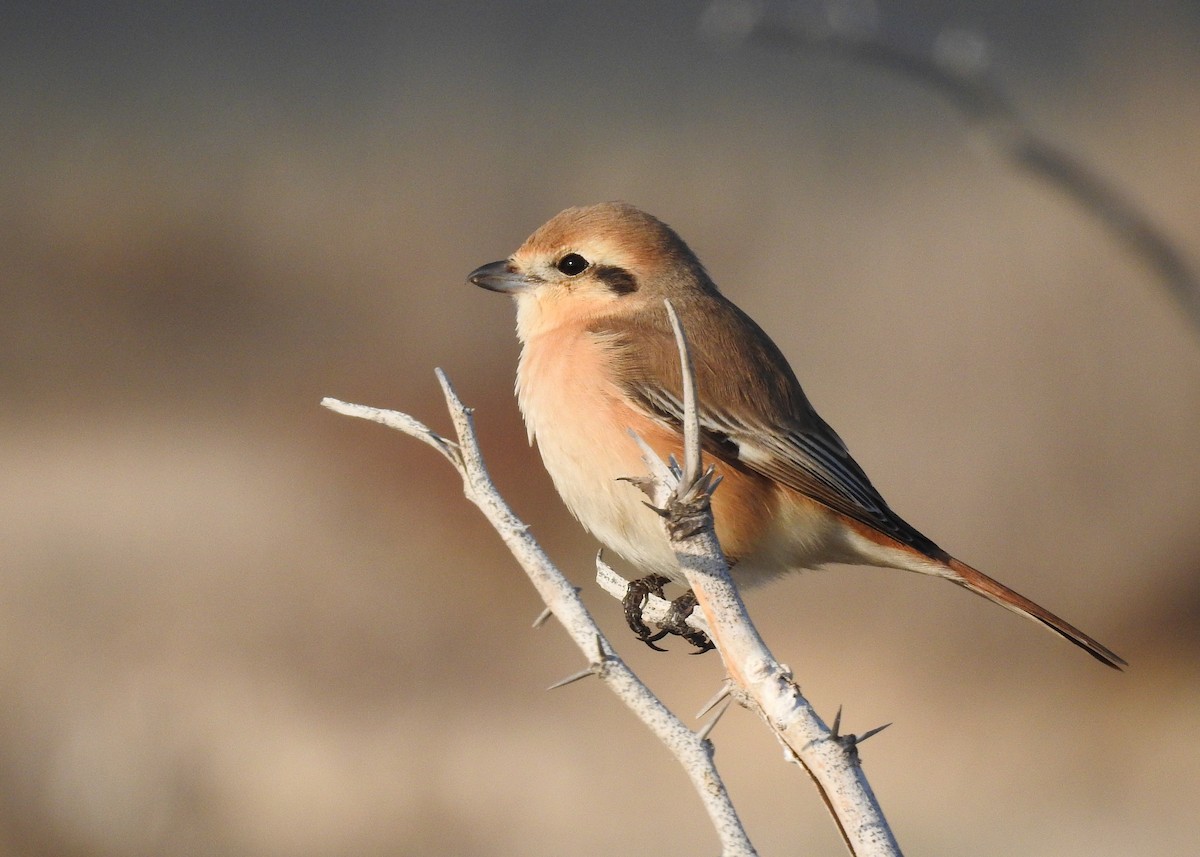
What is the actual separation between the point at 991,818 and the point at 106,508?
3899 millimetres

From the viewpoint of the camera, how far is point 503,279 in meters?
2.66

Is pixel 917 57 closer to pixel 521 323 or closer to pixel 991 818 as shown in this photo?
pixel 521 323

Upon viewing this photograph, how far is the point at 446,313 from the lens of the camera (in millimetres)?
5449

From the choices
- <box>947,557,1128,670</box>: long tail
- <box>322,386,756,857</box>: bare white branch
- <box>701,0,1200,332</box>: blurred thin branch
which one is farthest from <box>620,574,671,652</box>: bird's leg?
<box>701,0,1200,332</box>: blurred thin branch

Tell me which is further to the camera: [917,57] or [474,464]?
[917,57]

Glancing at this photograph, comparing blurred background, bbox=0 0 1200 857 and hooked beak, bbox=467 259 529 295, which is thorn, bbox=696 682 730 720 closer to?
hooked beak, bbox=467 259 529 295

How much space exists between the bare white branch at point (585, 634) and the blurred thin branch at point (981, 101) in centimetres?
162

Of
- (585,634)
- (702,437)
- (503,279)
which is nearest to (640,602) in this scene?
(702,437)

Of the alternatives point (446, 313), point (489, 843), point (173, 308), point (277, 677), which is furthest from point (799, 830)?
point (173, 308)

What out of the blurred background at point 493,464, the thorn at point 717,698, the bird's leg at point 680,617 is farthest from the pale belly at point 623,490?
the blurred background at point 493,464

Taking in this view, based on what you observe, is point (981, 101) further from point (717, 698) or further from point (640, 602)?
point (717, 698)

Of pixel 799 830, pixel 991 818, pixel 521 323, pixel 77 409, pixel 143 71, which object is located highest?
pixel 143 71

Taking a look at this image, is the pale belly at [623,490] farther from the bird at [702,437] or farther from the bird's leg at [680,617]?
the bird's leg at [680,617]

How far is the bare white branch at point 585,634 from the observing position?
115 cm
